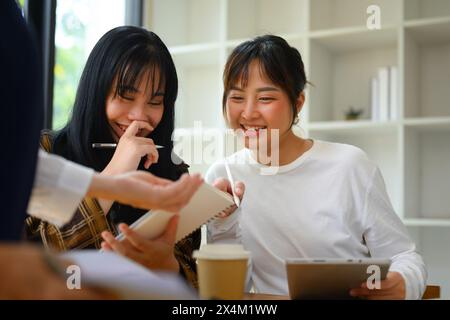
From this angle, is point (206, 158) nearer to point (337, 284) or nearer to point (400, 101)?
point (400, 101)

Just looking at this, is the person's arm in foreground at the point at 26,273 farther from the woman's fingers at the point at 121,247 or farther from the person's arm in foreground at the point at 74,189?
the woman's fingers at the point at 121,247

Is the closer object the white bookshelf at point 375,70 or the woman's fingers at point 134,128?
the woman's fingers at point 134,128

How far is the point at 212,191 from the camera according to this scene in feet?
3.86

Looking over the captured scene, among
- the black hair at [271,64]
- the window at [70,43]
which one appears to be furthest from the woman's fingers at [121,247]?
the window at [70,43]

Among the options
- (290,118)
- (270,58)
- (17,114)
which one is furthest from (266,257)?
(17,114)

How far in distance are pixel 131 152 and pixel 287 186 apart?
1.76 feet

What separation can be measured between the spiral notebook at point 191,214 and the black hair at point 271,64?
67 centimetres

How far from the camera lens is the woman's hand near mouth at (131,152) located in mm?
1548

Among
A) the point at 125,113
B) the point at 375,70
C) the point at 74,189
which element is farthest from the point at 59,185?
the point at 375,70

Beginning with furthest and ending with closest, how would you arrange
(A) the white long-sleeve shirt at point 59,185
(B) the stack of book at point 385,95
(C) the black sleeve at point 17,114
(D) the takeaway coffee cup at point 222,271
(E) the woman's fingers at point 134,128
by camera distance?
(B) the stack of book at point 385,95, (E) the woman's fingers at point 134,128, (D) the takeaway coffee cup at point 222,271, (A) the white long-sleeve shirt at point 59,185, (C) the black sleeve at point 17,114

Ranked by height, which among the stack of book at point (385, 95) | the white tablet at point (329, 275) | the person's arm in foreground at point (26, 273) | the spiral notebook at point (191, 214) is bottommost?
the white tablet at point (329, 275)

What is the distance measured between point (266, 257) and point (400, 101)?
54.5 inches

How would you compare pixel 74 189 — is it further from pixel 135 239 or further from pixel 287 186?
pixel 287 186

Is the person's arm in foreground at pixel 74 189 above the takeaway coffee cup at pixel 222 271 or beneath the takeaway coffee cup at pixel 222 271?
above
